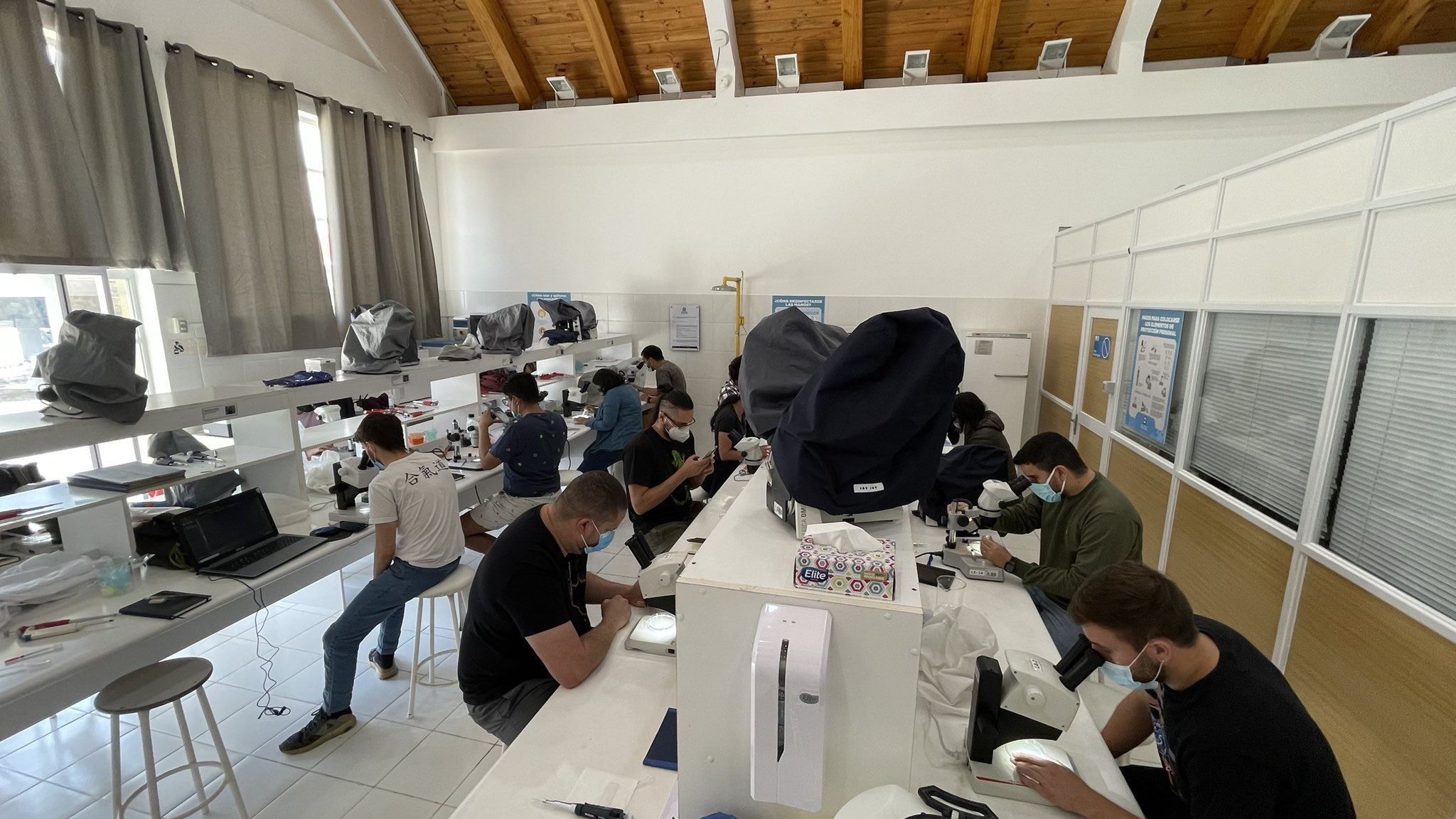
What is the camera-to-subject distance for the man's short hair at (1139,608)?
1.34m

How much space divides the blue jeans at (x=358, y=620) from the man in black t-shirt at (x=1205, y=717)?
2.51 meters

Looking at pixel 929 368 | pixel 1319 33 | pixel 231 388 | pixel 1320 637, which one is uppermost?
pixel 1319 33

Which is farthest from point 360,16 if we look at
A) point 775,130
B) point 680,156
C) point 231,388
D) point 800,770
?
point 800,770

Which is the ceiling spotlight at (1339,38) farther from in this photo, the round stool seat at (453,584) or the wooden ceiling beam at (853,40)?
the round stool seat at (453,584)

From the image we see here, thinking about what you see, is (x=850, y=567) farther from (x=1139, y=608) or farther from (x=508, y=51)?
(x=508, y=51)

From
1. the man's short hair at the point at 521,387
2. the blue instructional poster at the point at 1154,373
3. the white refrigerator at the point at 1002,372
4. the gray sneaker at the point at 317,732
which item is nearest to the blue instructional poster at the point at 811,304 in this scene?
the white refrigerator at the point at 1002,372

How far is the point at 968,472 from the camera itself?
328cm

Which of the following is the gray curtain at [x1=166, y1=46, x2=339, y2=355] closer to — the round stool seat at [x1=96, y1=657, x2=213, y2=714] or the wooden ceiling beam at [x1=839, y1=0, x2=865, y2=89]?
the round stool seat at [x1=96, y1=657, x2=213, y2=714]

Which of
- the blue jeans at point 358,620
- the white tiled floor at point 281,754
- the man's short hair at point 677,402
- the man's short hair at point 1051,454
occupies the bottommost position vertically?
the white tiled floor at point 281,754

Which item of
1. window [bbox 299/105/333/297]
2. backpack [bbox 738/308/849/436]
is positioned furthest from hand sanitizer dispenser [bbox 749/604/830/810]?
window [bbox 299/105/333/297]

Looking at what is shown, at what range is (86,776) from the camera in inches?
95.3

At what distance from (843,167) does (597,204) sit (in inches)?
103

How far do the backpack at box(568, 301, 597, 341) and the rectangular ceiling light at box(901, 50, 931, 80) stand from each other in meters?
3.67

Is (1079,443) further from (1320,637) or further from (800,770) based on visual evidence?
(800,770)
